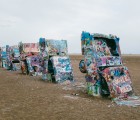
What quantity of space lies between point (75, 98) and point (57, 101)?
992 millimetres

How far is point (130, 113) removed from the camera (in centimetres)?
997

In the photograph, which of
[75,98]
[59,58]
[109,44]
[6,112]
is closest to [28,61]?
[59,58]

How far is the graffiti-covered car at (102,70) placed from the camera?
12914 mm

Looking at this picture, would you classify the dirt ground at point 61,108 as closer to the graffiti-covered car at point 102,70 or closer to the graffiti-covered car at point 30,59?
the graffiti-covered car at point 102,70

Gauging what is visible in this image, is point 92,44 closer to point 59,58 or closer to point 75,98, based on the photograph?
point 75,98

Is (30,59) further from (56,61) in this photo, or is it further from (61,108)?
(61,108)

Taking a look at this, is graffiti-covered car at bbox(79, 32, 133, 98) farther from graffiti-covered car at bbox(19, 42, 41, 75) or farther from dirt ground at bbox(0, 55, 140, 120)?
graffiti-covered car at bbox(19, 42, 41, 75)

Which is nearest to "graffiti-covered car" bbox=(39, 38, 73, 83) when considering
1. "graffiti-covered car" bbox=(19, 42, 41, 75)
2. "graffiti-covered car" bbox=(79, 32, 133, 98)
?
"graffiti-covered car" bbox=(19, 42, 41, 75)

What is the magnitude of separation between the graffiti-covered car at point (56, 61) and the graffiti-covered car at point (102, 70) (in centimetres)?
510

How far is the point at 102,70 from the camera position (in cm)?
1333

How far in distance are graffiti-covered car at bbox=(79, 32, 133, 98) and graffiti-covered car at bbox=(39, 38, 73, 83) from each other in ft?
16.7

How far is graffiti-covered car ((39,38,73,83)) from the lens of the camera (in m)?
19.2

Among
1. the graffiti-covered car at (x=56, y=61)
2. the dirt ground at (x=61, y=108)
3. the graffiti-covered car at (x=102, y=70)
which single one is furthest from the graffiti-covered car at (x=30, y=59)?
the graffiti-covered car at (x=102, y=70)

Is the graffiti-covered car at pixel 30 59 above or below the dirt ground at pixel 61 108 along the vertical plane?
above
